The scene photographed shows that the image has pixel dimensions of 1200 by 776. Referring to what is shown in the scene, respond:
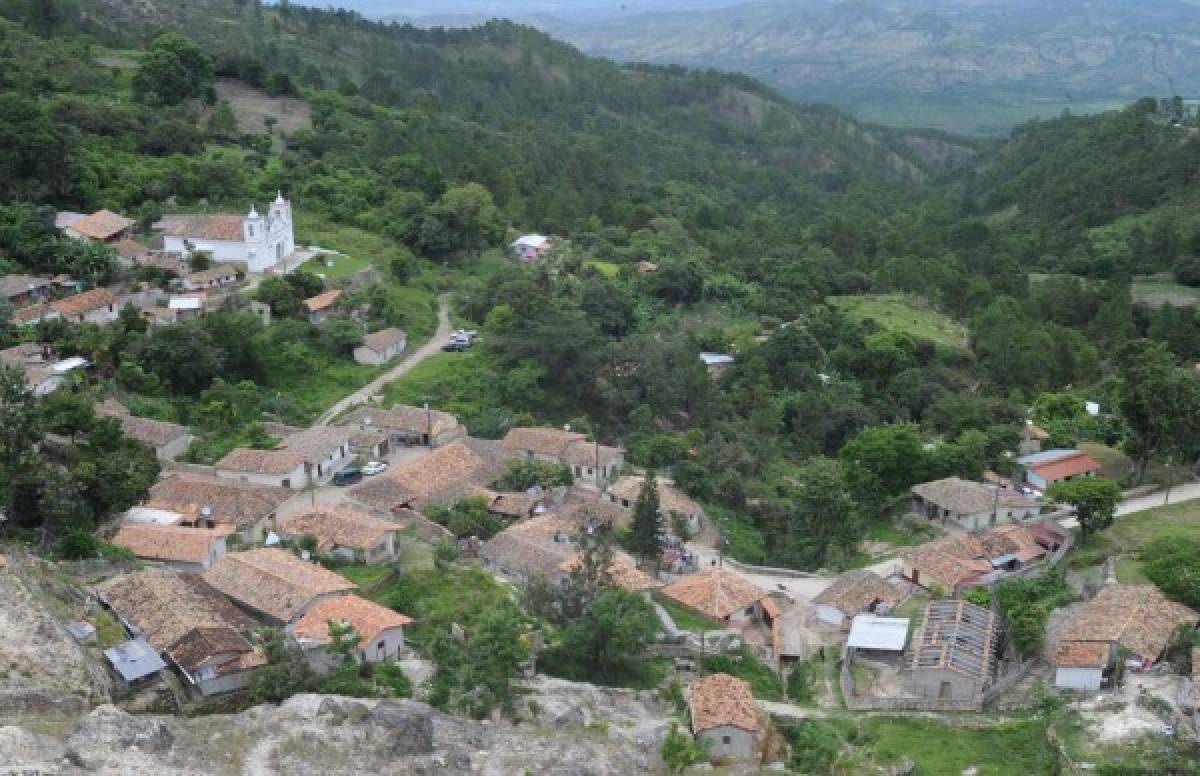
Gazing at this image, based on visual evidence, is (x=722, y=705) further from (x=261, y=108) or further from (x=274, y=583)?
(x=261, y=108)

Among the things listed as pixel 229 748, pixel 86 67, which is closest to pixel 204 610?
pixel 229 748

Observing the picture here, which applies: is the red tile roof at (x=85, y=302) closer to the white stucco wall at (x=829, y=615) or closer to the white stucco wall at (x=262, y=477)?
the white stucco wall at (x=262, y=477)

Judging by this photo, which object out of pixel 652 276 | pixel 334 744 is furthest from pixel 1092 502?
pixel 652 276

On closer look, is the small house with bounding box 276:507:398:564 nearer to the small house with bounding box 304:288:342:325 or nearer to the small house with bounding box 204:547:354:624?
the small house with bounding box 204:547:354:624

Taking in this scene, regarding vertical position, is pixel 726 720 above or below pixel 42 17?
below

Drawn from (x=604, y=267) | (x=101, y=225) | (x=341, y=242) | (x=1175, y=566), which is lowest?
(x=1175, y=566)

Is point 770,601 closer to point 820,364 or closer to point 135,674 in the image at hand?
point 135,674

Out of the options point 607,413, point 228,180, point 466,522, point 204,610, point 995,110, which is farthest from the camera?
point 995,110
